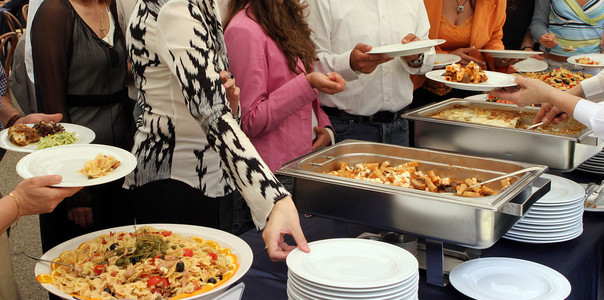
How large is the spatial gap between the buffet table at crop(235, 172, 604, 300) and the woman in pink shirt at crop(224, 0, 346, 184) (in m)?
0.42

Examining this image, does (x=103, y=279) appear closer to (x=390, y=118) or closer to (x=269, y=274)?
(x=269, y=274)

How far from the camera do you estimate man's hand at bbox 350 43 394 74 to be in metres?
2.03

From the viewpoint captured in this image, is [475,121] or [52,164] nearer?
[52,164]

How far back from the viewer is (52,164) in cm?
121

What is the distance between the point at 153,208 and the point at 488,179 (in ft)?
2.82

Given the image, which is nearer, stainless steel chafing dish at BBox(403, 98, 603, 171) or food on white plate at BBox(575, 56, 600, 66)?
stainless steel chafing dish at BBox(403, 98, 603, 171)

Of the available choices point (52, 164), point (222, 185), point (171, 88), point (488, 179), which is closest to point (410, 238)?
point (488, 179)

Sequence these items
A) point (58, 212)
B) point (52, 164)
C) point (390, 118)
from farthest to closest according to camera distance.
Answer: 1. point (390, 118)
2. point (58, 212)
3. point (52, 164)

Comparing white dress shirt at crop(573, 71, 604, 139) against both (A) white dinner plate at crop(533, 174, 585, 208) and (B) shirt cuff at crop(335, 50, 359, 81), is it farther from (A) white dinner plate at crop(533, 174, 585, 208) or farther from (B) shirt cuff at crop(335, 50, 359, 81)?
(B) shirt cuff at crop(335, 50, 359, 81)

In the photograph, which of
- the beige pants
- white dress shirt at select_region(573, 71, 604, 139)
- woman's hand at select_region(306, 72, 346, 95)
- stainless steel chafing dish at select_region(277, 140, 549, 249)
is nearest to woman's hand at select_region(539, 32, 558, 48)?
white dress shirt at select_region(573, 71, 604, 139)

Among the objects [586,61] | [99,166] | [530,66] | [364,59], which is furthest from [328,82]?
[586,61]

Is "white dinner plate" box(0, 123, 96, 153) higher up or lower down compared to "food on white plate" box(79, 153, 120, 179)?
lower down

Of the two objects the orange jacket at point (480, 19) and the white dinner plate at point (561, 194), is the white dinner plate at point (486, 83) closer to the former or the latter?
the white dinner plate at point (561, 194)

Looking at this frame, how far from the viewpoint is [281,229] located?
1093mm
